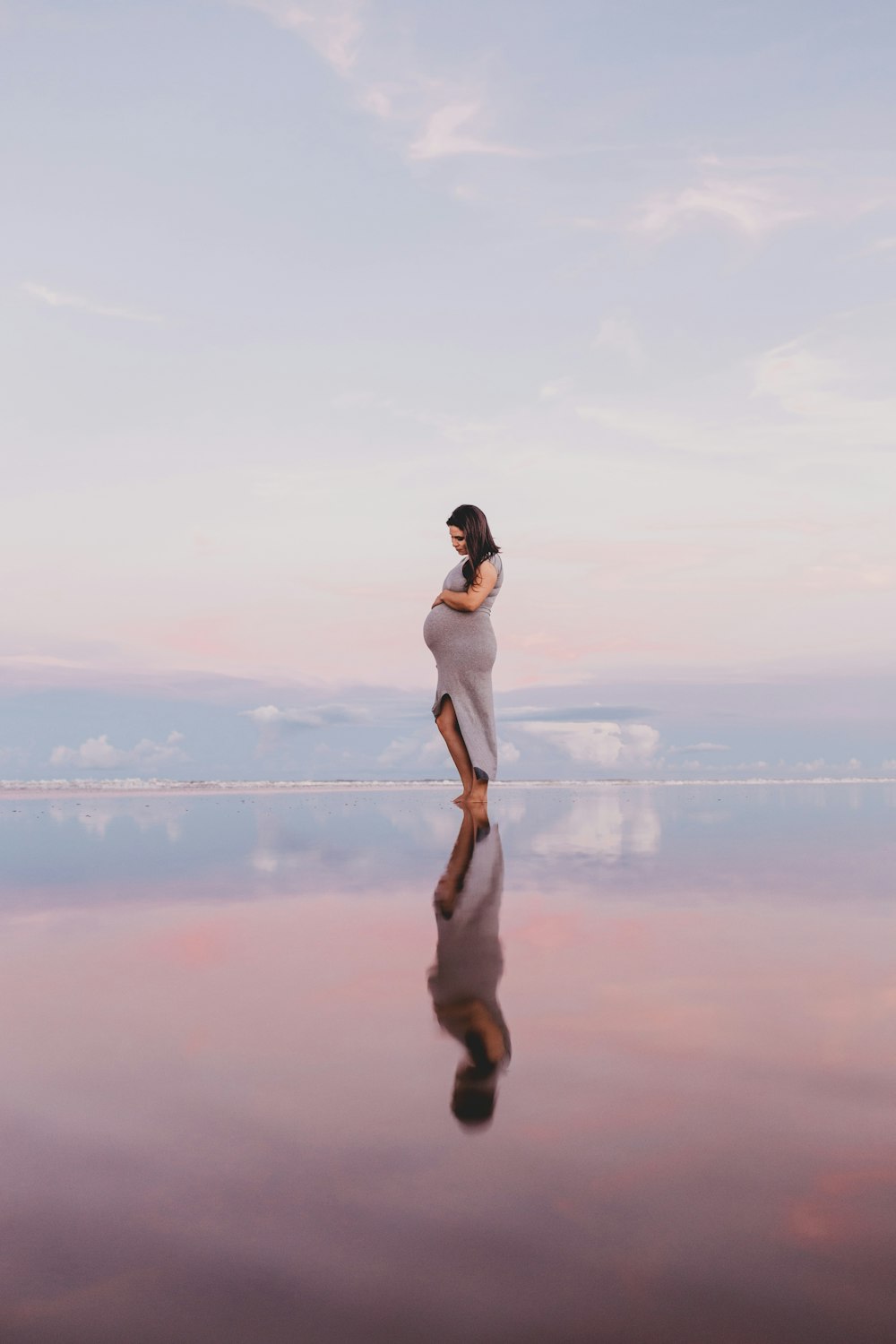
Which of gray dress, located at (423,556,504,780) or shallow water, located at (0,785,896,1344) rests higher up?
gray dress, located at (423,556,504,780)

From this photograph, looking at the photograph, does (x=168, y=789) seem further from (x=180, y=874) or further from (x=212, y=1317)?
(x=212, y=1317)

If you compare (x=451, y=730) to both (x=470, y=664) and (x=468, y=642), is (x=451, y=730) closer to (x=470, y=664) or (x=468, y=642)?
(x=470, y=664)

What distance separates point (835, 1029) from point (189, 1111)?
1.29m

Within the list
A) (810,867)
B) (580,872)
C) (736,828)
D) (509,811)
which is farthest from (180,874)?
(509,811)

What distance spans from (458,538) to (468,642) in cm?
94

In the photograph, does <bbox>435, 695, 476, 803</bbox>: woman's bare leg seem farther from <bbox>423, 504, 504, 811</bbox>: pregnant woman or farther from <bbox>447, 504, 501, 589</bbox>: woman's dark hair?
<bbox>447, 504, 501, 589</bbox>: woman's dark hair

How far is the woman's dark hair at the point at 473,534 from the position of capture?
29.0 ft

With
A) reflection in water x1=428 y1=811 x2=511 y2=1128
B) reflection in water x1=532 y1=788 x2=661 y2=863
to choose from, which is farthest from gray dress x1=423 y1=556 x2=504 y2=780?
reflection in water x1=428 y1=811 x2=511 y2=1128

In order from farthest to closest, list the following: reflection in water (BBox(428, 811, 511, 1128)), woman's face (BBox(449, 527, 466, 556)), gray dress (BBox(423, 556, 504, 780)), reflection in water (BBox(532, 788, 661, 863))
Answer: gray dress (BBox(423, 556, 504, 780)) → woman's face (BBox(449, 527, 466, 556)) → reflection in water (BBox(532, 788, 661, 863)) → reflection in water (BBox(428, 811, 511, 1128))

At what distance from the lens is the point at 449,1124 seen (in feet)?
4.77

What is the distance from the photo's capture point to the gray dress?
9.00m

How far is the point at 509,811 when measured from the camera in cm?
1030

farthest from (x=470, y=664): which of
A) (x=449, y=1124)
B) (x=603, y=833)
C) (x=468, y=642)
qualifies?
(x=449, y=1124)

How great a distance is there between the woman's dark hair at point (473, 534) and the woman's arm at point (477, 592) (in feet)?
0.18
